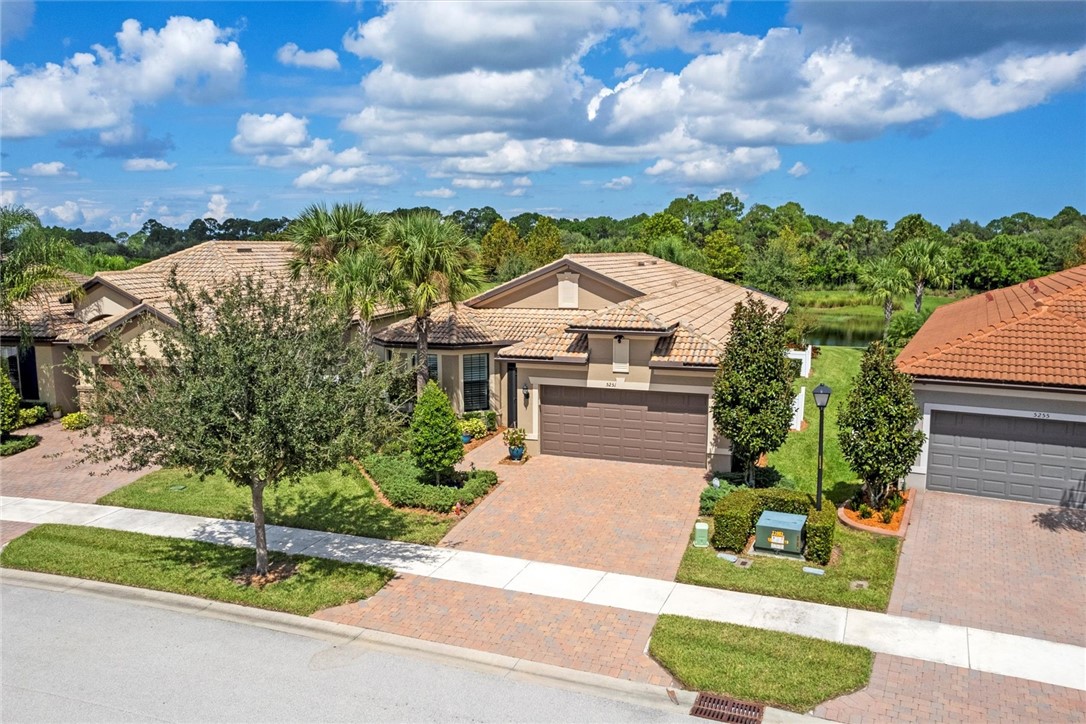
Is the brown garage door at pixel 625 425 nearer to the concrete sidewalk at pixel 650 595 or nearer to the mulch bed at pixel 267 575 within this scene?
the concrete sidewalk at pixel 650 595

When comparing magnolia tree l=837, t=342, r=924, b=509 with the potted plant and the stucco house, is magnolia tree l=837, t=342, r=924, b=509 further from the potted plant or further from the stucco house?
the potted plant

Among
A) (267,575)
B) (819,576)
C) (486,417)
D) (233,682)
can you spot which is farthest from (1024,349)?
(233,682)

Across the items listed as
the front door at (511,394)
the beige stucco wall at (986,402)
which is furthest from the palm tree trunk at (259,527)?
the beige stucco wall at (986,402)

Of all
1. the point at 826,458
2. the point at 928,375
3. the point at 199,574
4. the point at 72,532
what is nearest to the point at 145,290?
the point at 72,532

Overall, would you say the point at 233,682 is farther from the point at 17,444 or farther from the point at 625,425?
the point at 17,444

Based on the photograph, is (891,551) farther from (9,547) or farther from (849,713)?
(9,547)

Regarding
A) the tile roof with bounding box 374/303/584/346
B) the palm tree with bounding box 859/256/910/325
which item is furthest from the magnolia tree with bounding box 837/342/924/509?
the palm tree with bounding box 859/256/910/325
